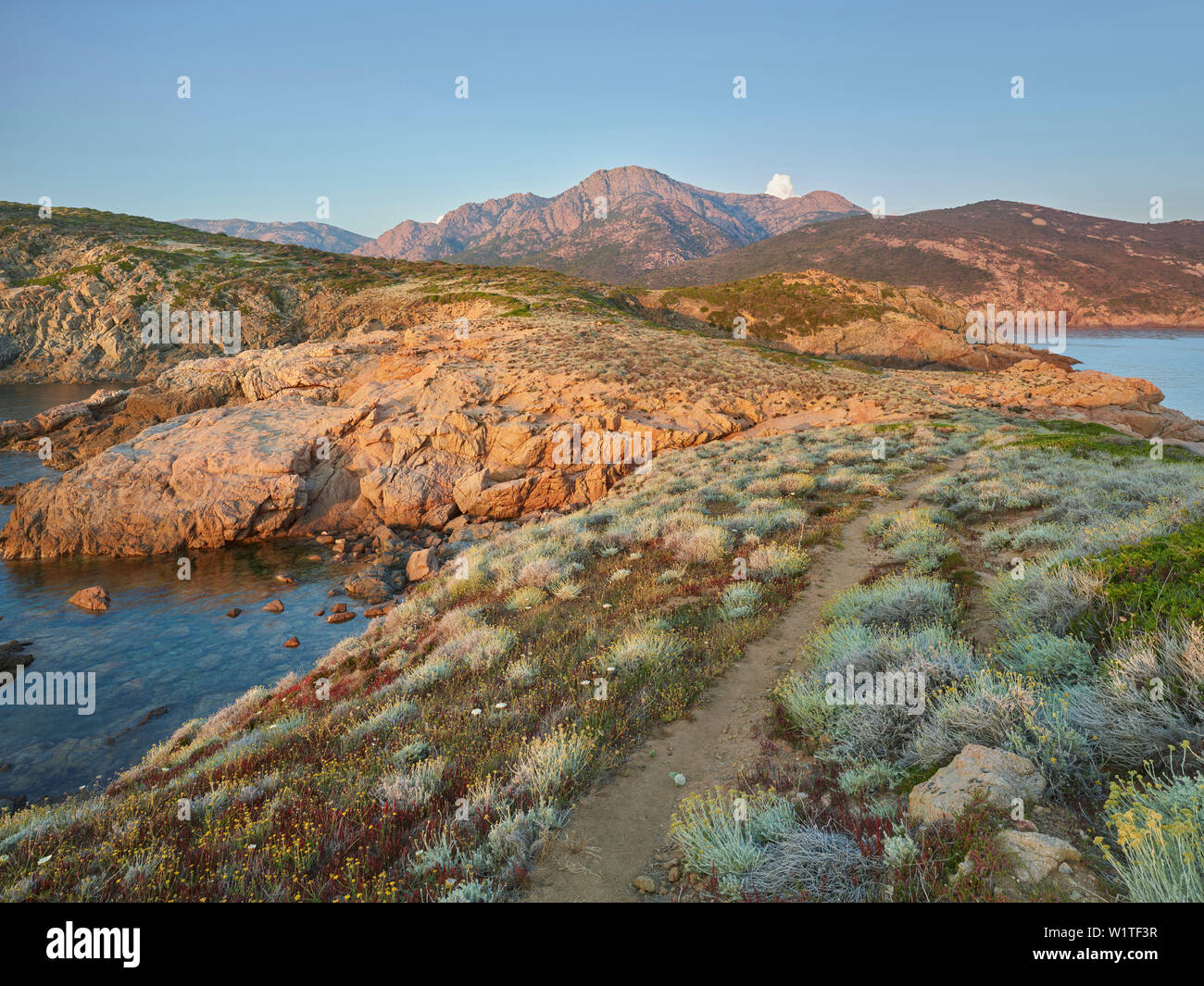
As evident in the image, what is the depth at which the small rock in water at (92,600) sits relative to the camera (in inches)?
704

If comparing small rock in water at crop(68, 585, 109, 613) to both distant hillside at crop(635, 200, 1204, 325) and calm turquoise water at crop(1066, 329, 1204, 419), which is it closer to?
calm turquoise water at crop(1066, 329, 1204, 419)

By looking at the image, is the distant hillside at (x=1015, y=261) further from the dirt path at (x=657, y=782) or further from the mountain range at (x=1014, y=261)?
the dirt path at (x=657, y=782)

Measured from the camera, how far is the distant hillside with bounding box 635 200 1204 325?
126m

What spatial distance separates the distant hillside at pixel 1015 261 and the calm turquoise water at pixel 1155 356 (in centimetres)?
1286

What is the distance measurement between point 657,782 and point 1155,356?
111m

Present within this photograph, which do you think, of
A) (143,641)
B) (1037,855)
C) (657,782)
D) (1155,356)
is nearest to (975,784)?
(1037,855)

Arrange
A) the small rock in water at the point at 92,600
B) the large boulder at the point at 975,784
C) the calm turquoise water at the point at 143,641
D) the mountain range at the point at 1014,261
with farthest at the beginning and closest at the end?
the mountain range at the point at 1014,261 → the small rock in water at the point at 92,600 → the calm turquoise water at the point at 143,641 → the large boulder at the point at 975,784

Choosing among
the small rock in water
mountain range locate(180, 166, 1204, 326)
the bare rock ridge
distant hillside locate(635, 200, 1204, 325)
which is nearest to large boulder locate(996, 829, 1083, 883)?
the bare rock ridge

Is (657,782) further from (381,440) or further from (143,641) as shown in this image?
(381,440)

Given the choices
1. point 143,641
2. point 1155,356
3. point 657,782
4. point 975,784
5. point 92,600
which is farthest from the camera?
point 1155,356

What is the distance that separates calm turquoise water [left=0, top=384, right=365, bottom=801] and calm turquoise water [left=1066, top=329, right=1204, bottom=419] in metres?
60.6

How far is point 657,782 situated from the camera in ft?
16.9

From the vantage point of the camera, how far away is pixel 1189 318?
115m

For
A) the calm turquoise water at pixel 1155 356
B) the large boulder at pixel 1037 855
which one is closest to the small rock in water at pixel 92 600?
the large boulder at pixel 1037 855
